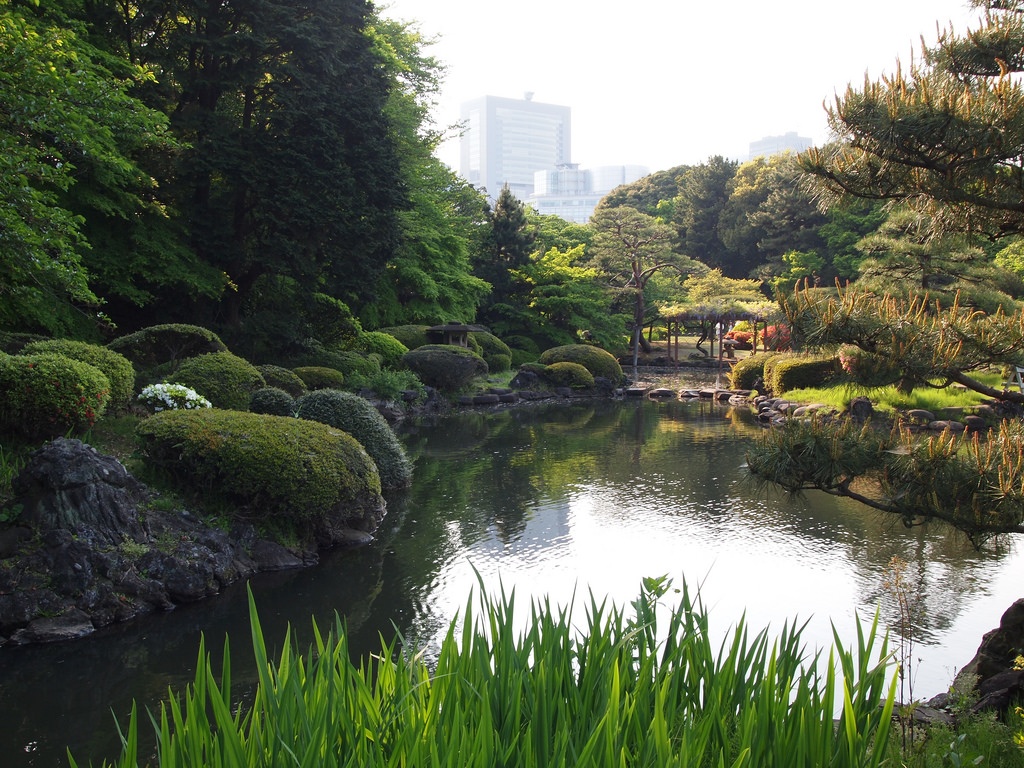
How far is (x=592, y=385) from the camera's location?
21484 millimetres

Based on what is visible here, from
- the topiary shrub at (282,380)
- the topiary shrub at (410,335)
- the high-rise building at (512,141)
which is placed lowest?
the topiary shrub at (282,380)

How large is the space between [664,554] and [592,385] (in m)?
14.5

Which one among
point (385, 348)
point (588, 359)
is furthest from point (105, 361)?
point (588, 359)

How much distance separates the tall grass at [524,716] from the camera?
6.58ft

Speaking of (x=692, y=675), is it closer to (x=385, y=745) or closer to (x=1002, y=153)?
(x=385, y=745)

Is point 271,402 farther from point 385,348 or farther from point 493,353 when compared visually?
point 493,353

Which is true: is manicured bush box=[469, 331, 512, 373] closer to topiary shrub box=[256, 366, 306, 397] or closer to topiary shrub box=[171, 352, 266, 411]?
topiary shrub box=[256, 366, 306, 397]

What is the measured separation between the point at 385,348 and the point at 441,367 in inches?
53.4

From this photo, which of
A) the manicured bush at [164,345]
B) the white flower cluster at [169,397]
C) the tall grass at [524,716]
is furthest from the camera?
the manicured bush at [164,345]

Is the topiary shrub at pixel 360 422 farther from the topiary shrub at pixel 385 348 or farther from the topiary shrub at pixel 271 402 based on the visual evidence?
the topiary shrub at pixel 385 348

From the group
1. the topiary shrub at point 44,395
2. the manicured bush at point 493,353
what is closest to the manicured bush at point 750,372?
the manicured bush at point 493,353

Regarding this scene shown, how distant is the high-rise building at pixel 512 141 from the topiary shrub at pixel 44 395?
16551cm

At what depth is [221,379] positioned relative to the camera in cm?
959

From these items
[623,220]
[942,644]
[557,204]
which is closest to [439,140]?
[623,220]
